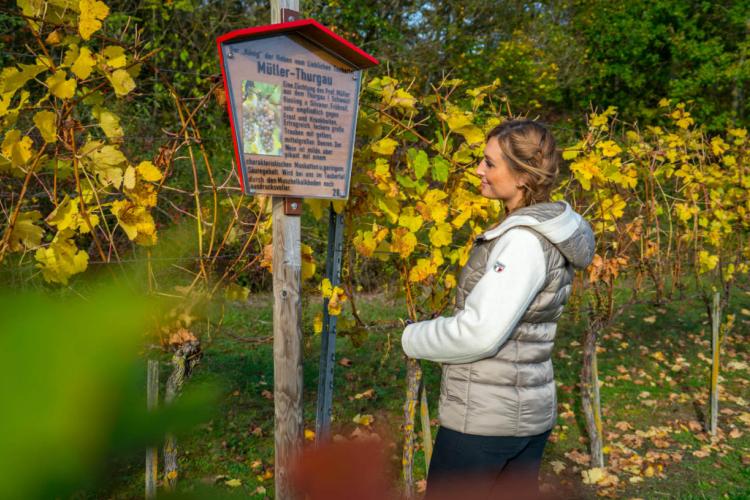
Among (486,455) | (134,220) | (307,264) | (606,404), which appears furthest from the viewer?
(606,404)

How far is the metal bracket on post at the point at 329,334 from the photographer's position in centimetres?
264

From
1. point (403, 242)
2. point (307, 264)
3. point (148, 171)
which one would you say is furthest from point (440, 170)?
point (148, 171)

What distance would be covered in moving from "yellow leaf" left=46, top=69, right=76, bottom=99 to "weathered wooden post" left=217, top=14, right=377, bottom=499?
0.54m

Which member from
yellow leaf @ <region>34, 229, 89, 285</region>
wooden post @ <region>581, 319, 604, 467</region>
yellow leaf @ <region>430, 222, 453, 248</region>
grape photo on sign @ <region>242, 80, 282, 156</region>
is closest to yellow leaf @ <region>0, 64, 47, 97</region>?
yellow leaf @ <region>34, 229, 89, 285</region>

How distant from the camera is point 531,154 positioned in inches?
75.5

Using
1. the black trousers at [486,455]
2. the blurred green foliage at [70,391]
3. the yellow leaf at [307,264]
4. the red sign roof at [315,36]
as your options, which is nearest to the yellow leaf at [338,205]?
the yellow leaf at [307,264]

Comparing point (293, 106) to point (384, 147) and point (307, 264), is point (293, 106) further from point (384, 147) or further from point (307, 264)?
point (307, 264)

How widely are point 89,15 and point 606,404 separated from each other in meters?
4.99

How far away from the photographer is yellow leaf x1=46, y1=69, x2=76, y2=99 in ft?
6.70

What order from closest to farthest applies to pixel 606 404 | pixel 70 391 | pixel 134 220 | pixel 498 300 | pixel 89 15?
pixel 70 391 < pixel 498 300 < pixel 89 15 < pixel 134 220 < pixel 606 404

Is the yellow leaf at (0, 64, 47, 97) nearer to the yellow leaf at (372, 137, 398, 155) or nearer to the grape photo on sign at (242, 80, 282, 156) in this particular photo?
the grape photo on sign at (242, 80, 282, 156)

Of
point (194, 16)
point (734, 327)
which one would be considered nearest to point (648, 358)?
point (734, 327)

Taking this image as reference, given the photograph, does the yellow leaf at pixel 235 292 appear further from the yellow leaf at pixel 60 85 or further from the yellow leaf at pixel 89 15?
the yellow leaf at pixel 89 15

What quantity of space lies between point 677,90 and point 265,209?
15.8 metres
